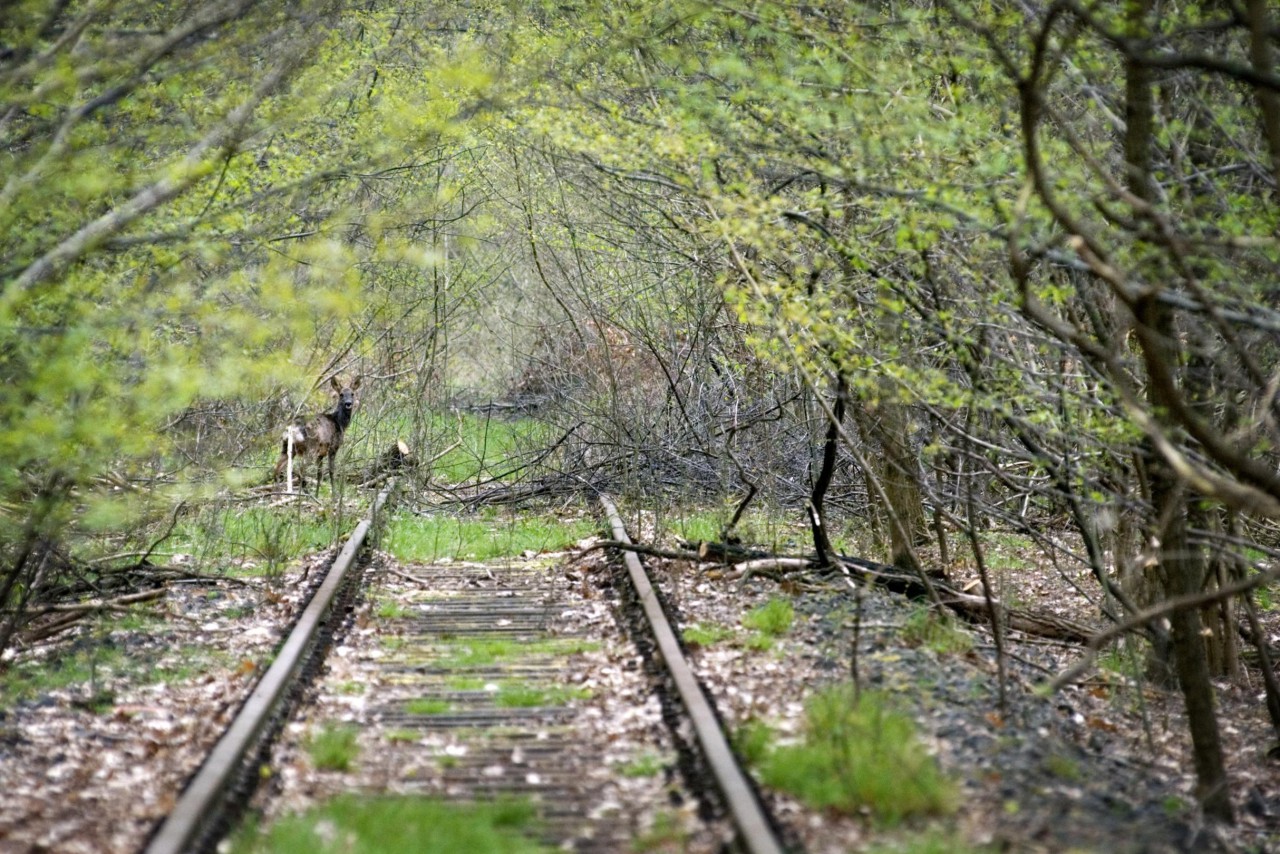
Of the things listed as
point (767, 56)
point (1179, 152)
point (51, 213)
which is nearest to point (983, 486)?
point (767, 56)

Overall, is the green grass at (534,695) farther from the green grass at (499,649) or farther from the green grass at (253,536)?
the green grass at (253,536)

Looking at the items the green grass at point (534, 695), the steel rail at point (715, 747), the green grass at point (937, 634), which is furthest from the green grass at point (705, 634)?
the green grass at point (937, 634)

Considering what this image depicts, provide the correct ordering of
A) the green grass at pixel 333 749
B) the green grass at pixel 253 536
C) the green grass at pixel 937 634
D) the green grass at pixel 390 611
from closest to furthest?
the green grass at pixel 333 749 < the green grass at pixel 937 634 < the green grass at pixel 390 611 < the green grass at pixel 253 536

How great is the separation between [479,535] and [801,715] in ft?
26.9

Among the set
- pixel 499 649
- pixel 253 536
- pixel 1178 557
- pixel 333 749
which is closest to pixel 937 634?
pixel 1178 557

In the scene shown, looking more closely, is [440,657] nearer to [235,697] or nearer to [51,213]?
[235,697]

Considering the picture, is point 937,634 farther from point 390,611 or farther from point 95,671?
point 95,671

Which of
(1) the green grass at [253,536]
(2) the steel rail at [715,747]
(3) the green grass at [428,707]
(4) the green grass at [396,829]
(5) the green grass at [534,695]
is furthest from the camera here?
(1) the green grass at [253,536]

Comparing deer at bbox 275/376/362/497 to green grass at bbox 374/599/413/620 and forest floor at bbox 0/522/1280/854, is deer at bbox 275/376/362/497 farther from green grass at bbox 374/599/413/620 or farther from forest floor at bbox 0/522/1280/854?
green grass at bbox 374/599/413/620

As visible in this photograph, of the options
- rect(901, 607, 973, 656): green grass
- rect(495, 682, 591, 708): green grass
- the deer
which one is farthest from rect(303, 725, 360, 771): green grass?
the deer

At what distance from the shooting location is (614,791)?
19.2 feet

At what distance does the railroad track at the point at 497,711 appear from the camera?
537 centimetres

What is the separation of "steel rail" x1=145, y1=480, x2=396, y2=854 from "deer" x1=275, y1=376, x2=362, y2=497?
7428mm

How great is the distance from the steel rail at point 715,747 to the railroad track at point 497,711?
12 millimetres
